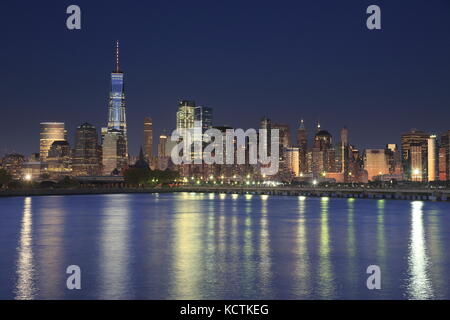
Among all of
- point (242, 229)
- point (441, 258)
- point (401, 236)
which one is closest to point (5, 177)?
point (242, 229)

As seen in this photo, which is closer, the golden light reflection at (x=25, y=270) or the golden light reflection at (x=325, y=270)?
the golden light reflection at (x=25, y=270)

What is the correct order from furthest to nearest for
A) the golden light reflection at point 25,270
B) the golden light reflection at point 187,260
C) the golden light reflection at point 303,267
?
the golden light reflection at point 303,267 → the golden light reflection at point 187,260 → the golden light reflection at point 25,270

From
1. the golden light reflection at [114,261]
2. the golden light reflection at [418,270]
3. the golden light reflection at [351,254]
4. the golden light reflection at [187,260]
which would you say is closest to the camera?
the golden light reflection at [418,270]

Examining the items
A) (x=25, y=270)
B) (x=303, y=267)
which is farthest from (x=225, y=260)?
(x=25, y=270)

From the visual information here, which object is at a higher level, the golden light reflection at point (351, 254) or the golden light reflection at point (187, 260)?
the golden light reflection at point (187, 260)

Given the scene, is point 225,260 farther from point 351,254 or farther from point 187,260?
point 351,254

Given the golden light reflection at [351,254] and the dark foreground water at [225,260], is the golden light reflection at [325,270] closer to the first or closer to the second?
the dark foreground water at [225,260]

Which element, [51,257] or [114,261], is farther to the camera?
[51,257]

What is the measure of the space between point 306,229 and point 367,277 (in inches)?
1229

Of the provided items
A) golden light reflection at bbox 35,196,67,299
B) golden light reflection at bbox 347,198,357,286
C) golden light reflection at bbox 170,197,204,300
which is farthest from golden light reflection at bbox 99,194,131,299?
golden light reflection at bbox 347,198,357,286

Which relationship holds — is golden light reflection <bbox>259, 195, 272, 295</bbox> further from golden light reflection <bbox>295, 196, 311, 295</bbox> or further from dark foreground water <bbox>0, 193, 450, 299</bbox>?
golden light reflection <bbox>295, 196, 311, 295</bbox>

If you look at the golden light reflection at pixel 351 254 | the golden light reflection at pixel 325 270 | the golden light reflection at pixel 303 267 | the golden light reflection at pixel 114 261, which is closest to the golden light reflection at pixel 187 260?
the golden light reflection at pixel 114 261
